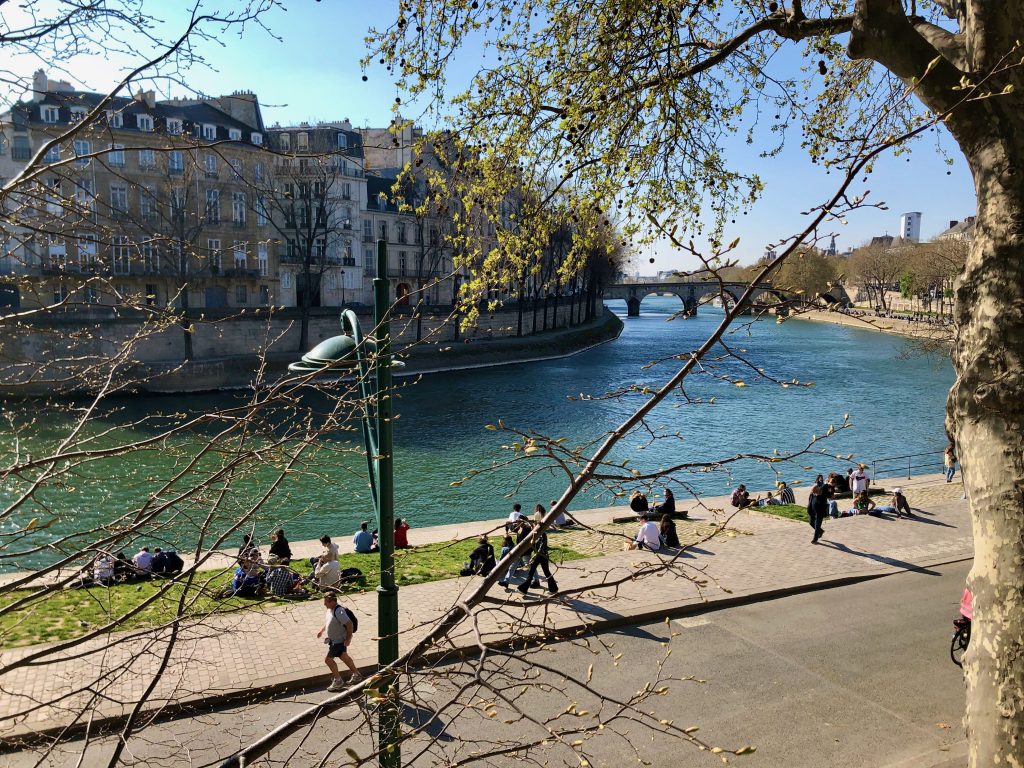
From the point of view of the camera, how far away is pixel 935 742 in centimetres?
772

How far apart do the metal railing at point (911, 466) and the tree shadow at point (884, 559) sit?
1028cm

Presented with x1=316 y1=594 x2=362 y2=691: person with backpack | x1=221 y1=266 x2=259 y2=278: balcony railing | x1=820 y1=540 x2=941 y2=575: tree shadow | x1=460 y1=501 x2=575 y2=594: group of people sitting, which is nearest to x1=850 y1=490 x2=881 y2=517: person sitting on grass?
x1=820 y1=540 x2=941 y2=575: tree shadow

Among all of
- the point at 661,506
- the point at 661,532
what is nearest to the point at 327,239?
the point at 661,506

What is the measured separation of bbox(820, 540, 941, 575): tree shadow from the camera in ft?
43.2

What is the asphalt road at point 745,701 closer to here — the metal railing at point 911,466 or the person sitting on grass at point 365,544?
the person sitting on grass at point 365,544

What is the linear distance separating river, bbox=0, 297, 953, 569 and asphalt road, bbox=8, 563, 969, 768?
254 centimetres

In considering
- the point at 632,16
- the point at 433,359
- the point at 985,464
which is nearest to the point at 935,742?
the point at 985,464

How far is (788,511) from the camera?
57.9ft

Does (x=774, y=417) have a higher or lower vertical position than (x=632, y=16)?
lower

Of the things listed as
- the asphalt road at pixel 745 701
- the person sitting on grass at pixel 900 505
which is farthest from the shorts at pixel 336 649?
the person sitting on grass at pixel 900 505

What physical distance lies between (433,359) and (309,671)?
33.4 metres

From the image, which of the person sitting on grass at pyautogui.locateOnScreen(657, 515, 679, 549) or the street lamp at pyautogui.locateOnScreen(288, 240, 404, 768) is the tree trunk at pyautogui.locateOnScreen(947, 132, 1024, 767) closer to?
the street lamp at pyautogui.locateOnScreen(288, 240, 404, 768)

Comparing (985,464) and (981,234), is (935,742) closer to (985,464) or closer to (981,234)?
(985,464)

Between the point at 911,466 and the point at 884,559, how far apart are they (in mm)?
12232
